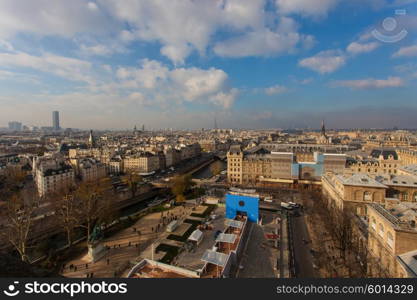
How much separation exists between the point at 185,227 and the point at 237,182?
24515 mm

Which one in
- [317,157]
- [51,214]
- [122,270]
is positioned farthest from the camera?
[317,157]

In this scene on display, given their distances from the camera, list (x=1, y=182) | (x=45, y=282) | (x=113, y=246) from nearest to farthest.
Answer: (x=45, y=282) < (x=113, y=246) < (x=1, y=182)

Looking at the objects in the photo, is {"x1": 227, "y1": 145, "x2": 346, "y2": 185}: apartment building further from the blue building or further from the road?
the blue building

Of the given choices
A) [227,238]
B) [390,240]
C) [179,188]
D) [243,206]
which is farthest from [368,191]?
[179,188]

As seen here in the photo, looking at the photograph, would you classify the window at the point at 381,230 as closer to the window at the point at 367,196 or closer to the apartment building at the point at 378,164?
the window at the point at 367,196

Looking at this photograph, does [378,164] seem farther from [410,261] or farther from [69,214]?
[69,214]

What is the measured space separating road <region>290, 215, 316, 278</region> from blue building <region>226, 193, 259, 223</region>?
467cm

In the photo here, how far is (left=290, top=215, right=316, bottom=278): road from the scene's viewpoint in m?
16.0

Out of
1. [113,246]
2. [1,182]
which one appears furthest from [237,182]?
[1,182]

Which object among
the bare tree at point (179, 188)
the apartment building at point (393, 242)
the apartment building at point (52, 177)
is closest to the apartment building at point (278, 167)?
the bare tree at point (179, 188)

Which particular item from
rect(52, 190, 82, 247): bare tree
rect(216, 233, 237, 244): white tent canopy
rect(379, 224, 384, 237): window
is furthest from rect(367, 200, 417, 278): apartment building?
rect(52, 190, 82, 247): bare tree

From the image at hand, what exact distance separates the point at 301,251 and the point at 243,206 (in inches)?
327

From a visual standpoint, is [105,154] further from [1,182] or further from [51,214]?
[51,214]

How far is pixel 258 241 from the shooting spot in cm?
2094
